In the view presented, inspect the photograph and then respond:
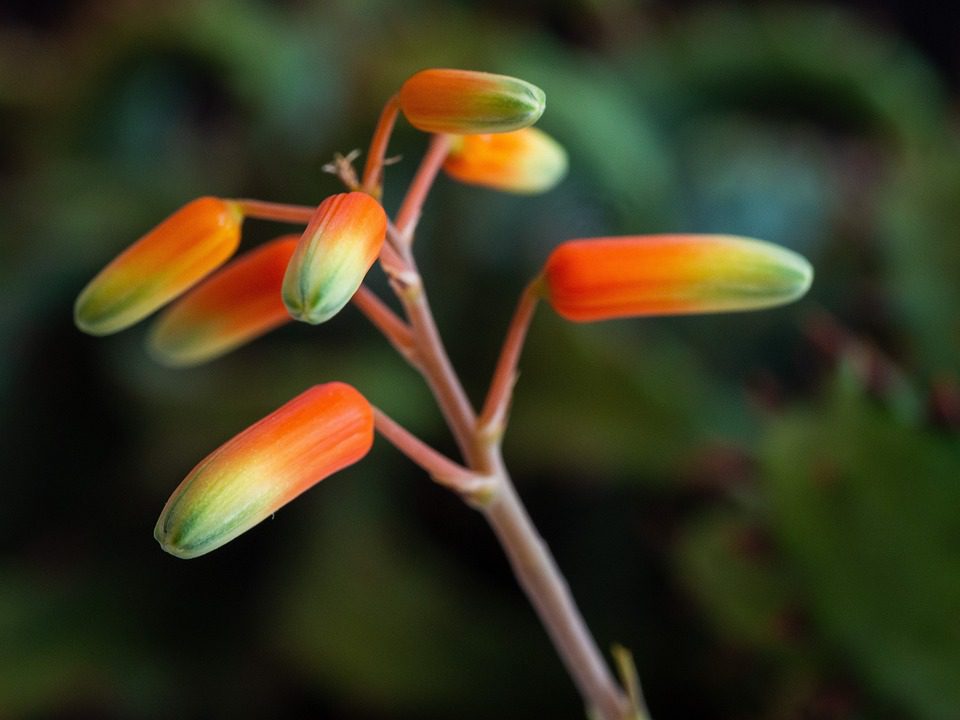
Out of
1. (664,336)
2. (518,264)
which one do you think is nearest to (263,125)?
(518,264)

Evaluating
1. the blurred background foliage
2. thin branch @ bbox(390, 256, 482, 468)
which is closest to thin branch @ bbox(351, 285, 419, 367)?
thin branch @ bbox(390, 256, 482, 468)

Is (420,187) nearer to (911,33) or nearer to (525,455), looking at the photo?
(525,455)

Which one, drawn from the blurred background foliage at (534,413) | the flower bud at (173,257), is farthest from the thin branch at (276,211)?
the blurred background foliage at (534,413)

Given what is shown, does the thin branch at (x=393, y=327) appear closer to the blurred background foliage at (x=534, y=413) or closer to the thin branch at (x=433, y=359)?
the thin branch at (x=433, y=359)

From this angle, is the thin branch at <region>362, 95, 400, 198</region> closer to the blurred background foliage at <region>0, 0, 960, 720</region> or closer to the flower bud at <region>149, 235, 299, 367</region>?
the flower bud at <region>149, 235, 299, 367</region>

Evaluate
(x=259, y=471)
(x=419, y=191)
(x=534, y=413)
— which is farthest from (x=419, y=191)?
(x=534, y=413)

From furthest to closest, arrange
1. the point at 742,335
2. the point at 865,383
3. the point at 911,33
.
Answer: the point at 911,33
the point at 742,335
the point at 865,383
